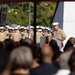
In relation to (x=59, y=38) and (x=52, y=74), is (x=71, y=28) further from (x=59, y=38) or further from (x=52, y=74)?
(x=52, y=74)

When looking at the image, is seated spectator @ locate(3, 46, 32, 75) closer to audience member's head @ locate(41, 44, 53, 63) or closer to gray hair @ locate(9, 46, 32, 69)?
gray hair @ locate(9, 46, 32, 69)

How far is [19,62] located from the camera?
4.14m

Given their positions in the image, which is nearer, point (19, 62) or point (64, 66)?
point (19, 62)

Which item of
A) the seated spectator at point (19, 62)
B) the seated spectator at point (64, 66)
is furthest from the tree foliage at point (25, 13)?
the seated spectator at point (19, 62)

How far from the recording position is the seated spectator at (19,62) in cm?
415

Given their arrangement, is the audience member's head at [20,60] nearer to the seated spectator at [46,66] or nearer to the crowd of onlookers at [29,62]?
the crowd of onlookers at [29,62]

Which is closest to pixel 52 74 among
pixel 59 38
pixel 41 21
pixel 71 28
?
pixel 59 38

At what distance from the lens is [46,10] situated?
56.0 metres

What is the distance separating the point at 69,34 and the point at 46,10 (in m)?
36.2

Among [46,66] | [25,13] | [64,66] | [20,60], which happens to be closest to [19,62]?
[20,60]

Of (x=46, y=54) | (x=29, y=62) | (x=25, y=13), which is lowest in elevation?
(x=25, y=13)

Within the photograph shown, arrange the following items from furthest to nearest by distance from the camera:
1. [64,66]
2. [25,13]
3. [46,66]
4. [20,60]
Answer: [25,13]
[46,66]
[64,66]
[20,60]

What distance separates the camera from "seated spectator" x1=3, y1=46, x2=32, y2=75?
13.6ft

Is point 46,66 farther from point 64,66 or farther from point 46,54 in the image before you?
point 64,66
